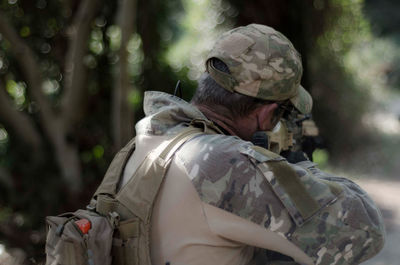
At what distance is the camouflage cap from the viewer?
1.68m

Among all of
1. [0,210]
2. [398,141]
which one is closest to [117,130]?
[0,210]

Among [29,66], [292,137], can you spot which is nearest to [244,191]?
[292,137]

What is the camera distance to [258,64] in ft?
5.52

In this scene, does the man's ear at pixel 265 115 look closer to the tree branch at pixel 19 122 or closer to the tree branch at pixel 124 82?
the tree branch at pixel 124 82

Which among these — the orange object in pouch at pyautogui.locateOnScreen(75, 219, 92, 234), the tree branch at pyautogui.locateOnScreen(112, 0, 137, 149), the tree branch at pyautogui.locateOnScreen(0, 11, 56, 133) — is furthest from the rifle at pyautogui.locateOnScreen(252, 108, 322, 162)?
the tree branch at pyautogui.locateOnScreen(0, 11, 56, 133)

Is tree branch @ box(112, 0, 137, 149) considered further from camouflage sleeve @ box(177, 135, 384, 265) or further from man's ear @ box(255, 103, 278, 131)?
camouflage sleeve @ box(177, 135, 384, 265)

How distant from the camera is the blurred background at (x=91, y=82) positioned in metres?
5.07

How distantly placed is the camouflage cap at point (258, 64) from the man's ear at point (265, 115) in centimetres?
4

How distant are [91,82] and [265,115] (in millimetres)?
5276

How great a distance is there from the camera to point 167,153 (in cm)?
157

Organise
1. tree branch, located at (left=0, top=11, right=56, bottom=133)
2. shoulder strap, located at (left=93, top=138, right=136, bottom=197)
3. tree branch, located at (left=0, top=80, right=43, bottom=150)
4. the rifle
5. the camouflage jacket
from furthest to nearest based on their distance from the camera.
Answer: tree branch, located at (left=0, top=80, right=43, bottom=150) < tree branch, located at (left=0, top=11, right=56, bottom=133) < the rifle < shoulder strap, located at (left=93, top=138, right=136, bottom=197) < the camouflage jacket

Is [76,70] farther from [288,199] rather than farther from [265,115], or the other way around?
[288,199]

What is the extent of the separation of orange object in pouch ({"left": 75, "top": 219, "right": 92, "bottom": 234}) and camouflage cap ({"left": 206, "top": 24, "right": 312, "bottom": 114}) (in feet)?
2.13

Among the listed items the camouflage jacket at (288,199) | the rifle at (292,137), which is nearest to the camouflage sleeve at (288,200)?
the camouflage jacket at (288,199)
